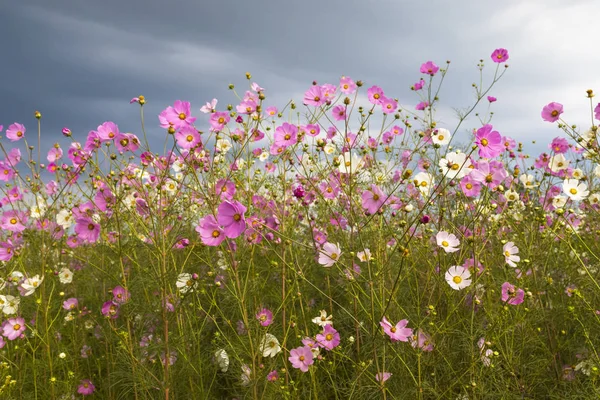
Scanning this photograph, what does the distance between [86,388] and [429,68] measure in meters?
2.76

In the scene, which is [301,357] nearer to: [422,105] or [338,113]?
[338,113]

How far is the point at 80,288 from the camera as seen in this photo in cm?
385

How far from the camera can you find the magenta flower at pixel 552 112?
2656 mm

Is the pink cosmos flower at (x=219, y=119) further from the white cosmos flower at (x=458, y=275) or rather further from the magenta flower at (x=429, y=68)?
the magenta flower at (x=429, y=68)

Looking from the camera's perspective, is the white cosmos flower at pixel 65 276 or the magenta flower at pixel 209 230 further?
the white cosmos flower at pixel 65 276

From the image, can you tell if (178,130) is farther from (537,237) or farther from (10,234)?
(10,234)

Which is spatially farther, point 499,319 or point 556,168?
A: point 556,168

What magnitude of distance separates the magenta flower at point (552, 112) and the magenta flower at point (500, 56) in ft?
1.74

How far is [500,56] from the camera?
10.0ft

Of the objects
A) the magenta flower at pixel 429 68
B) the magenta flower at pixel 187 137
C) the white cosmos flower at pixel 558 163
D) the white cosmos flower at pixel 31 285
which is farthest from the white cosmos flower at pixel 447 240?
the white cosmos flower at pixel 31 285

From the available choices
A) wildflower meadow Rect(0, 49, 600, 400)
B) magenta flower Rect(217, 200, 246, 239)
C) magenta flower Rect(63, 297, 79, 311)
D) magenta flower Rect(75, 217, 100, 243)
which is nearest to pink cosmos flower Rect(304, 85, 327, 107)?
wildflower meadow Rect(0, 49, 600, 400)

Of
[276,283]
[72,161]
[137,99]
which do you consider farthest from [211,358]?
[137,99]

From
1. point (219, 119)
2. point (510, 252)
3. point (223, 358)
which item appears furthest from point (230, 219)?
point (510, 252)

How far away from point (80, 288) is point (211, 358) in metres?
1.74
